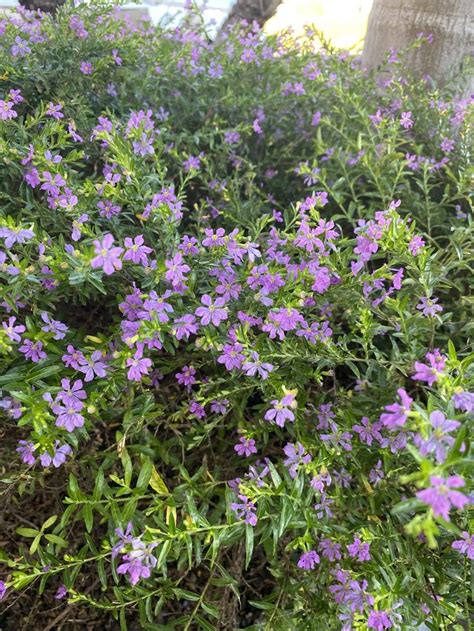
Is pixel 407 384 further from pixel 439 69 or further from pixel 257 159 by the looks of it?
pixel 439 69

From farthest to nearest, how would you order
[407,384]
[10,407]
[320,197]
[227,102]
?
[227,102] → [407,384] → [320,197] → [10,407]

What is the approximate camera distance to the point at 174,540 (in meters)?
1.09

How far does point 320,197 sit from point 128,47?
1.10m

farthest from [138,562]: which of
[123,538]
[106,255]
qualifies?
[106,255]

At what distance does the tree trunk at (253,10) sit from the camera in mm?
3107

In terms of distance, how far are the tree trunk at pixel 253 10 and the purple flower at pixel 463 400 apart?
9.26 ft

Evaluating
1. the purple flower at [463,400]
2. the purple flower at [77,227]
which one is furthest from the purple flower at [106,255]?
the purple flower at [463,400]

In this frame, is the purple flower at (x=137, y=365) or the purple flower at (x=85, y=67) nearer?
the purple flower at (x=137, y=365)

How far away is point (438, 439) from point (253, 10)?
3.03m

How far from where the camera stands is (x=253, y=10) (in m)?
3.12

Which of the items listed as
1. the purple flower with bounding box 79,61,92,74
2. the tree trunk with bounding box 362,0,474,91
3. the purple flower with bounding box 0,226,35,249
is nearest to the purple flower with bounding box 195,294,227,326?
the purple flower with bounding box 0,226,35,249

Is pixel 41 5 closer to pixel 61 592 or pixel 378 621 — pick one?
pixel 61 592

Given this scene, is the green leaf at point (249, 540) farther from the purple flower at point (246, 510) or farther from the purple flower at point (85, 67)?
the purple flower at point (85, 67)

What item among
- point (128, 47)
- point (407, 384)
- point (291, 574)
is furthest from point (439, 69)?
point (291, 574)
